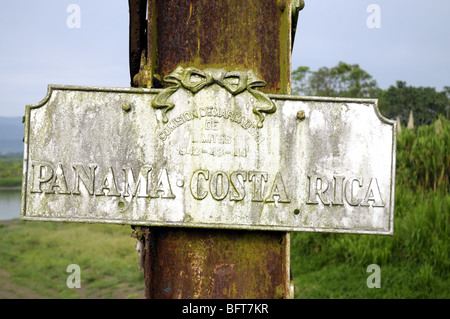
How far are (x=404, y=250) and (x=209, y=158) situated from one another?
11.6 ft

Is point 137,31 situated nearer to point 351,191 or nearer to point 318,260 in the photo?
point 351,191

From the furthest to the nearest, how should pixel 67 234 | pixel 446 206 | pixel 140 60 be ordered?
pixel 67 234 < pixel 446 206 < pixel 140 60

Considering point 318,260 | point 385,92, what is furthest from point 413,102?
point 318,260

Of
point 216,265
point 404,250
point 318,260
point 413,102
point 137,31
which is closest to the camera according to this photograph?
point 216,265

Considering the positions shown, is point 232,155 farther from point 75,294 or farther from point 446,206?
point 75,294

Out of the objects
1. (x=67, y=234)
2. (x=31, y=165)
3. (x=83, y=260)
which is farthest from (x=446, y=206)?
(x=67, y=234)

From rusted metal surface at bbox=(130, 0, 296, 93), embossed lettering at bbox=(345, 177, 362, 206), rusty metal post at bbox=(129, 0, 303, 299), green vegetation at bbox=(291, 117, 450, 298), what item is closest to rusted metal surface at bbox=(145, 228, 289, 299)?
rusty metal post at bbox=(129, 0, 303, 299)

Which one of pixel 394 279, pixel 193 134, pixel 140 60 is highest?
pixel 140 60

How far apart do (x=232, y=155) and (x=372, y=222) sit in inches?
20.5

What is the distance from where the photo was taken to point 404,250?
4.35 meters

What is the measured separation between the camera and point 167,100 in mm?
1463

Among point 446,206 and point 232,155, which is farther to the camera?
point 446,206

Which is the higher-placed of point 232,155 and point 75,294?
point 232,155

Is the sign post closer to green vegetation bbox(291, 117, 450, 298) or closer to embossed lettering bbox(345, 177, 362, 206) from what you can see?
embossed lettering bbox(345, 177, 362, 206)
